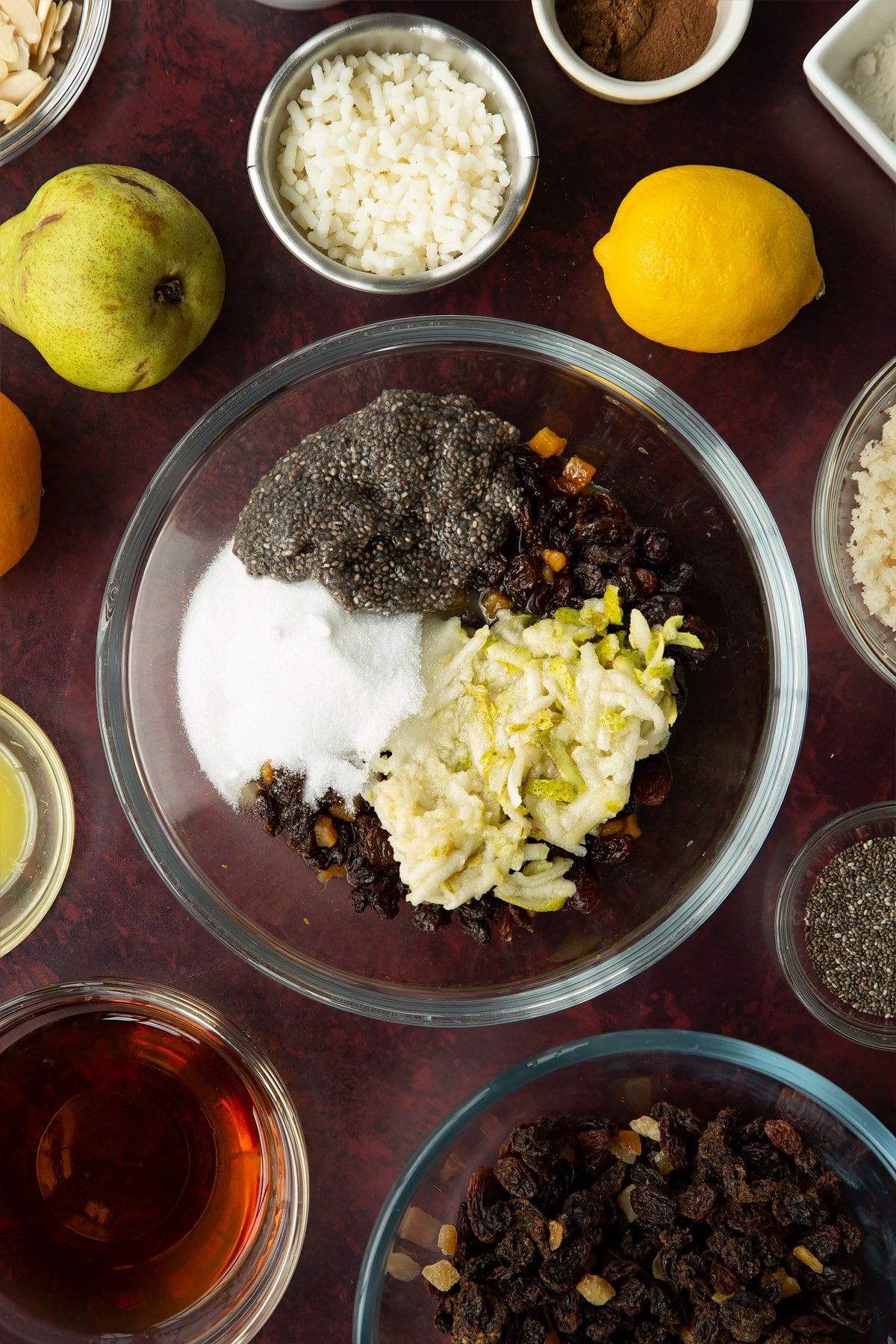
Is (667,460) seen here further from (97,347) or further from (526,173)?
(97,347)

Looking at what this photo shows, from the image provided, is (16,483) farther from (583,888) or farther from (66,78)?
(583,888)

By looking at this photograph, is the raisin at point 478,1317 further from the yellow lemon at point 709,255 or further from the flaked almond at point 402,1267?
the yellow lemon at point 709,255

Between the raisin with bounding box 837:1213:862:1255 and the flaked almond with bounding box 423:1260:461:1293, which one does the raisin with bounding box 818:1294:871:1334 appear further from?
the flaked almond with bounding box 423:1260:461:1293

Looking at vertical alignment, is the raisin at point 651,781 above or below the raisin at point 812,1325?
above

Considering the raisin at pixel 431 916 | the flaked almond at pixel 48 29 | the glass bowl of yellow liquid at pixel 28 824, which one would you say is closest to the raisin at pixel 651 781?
the raisin at pixel 431 916

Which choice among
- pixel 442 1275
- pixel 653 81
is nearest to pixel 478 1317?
pixel 442 1275

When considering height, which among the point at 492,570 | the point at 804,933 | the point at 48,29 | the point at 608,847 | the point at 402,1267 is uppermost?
the point at 48,29

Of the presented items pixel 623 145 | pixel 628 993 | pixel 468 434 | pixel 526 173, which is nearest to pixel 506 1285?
→ pixel 628 993
